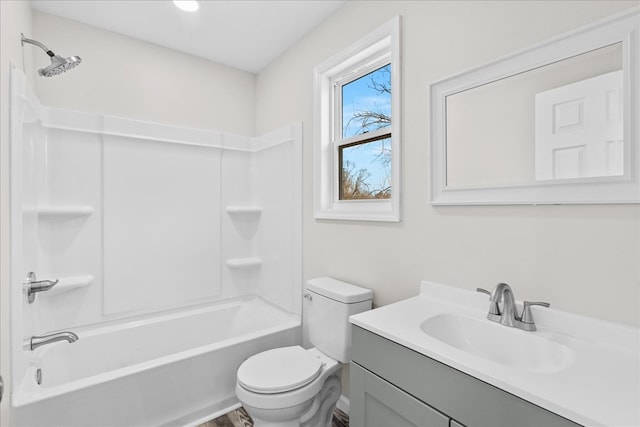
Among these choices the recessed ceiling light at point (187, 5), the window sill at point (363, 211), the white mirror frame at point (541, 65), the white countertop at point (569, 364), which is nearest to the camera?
the white countertop at point (569, 364)

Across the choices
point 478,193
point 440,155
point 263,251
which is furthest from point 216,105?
point 478,193

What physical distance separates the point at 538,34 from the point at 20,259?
2.38 metres

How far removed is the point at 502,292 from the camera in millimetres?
1134

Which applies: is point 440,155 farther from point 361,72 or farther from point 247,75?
point 247,75

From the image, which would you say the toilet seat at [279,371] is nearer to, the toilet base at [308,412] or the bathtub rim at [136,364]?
the toilet base at [308,412]

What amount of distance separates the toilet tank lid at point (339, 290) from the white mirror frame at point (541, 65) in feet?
2.15

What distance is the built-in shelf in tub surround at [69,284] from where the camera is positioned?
2016 mm

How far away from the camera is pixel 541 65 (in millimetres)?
1120

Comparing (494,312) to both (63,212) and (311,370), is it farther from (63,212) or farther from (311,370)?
(63,212)

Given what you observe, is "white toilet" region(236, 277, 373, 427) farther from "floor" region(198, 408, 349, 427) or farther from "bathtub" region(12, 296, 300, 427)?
"bathtub" region(12, 296, 300, 427)

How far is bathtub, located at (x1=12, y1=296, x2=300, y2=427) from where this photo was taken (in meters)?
1.49

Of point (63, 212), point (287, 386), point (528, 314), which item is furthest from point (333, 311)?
point (63, 212)

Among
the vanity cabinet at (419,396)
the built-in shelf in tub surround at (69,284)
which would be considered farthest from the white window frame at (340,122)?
the built-in shelf in tub surround at (69,284)

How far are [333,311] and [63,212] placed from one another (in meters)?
1.85
